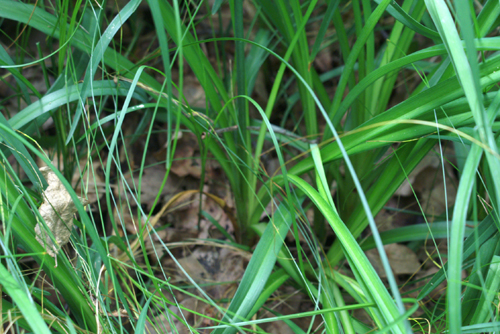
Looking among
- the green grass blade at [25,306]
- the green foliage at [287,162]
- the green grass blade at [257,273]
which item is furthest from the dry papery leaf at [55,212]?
the green grass blade at [257,273]

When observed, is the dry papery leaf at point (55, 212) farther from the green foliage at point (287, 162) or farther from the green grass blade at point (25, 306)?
the green grass blade at point (25, 306)

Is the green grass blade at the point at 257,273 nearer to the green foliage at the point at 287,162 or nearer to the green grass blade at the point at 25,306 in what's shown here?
the green foliage at the point at 287,162

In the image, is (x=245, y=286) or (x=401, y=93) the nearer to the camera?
(x=245, y=286)

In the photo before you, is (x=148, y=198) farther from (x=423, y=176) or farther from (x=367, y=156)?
(x=423, y=176)

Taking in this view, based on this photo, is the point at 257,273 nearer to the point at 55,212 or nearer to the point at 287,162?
the point at 287,162

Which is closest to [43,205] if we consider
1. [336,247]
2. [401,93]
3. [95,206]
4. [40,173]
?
[40,173]

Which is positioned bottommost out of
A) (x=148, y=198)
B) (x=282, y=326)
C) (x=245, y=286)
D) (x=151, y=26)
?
(x=282, y=326)

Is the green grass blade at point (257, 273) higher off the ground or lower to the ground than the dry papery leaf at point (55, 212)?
lower

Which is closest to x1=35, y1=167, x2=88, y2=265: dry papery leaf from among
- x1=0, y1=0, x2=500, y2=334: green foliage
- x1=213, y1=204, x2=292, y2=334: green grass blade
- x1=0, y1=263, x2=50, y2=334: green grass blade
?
x1=0, y1=0, x2=500, y2=334: green foliage

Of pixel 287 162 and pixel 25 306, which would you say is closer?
A: pixel 25 306

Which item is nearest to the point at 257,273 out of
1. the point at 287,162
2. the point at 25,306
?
the point at 287,162

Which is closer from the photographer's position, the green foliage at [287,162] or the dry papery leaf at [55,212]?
the green foliage at [287,162]
